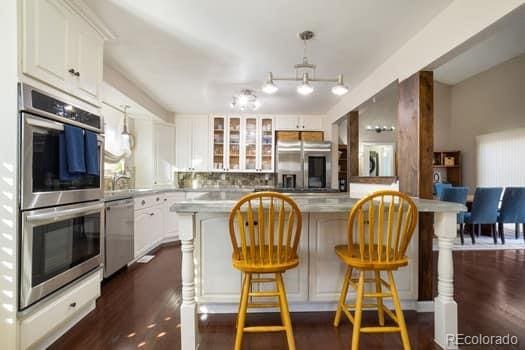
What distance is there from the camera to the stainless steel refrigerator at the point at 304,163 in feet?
15.6

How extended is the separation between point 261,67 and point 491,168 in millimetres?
5926

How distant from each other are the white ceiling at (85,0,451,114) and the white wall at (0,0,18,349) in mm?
622

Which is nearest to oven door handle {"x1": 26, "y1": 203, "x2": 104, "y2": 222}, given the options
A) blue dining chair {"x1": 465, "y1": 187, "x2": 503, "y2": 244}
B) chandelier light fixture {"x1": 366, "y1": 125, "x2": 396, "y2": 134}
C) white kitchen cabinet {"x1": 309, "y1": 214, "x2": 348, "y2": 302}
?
white kitchen cabinet {"x1": 309, "y1": 214, "x2": 348, "y2": 302}

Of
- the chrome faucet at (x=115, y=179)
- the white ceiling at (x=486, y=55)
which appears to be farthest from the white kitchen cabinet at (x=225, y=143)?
the white ceiling at (x=486, y=55)

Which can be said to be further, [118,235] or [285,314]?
[118,235]

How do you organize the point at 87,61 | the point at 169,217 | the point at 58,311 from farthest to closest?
the point at 169,217 < the point at 87,61 < the point at 58,311

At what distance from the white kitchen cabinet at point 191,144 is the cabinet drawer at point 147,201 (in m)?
1.10

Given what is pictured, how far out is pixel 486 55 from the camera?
5.21 meters

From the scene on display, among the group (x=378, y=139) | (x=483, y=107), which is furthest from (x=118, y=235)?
(x=483, y=107)

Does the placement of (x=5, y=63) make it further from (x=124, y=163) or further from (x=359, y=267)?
(x=124, y=163)

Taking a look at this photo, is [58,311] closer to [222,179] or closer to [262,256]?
[262,256]

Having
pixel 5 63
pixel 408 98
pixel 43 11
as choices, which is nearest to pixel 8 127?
pixel 5 63

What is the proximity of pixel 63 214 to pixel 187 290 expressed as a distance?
97cm

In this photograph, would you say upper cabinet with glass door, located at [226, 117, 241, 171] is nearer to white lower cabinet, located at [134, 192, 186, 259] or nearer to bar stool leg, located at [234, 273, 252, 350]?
white lower cabinet, located at [134, 192, 186, 259]
